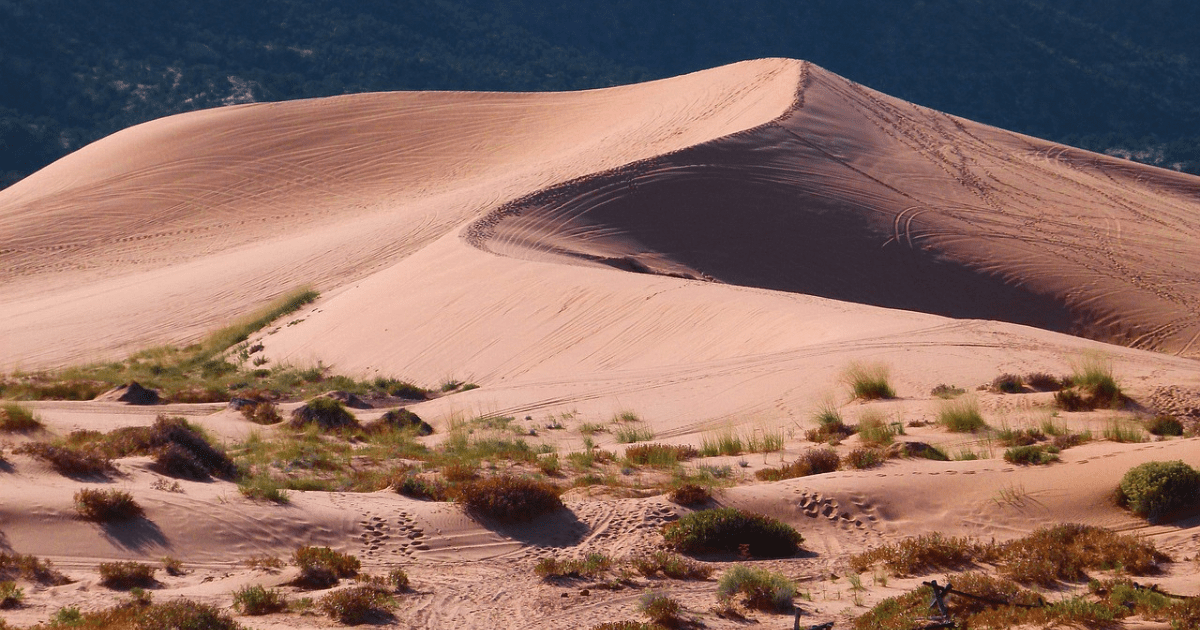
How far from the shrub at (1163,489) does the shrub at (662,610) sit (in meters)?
3.50

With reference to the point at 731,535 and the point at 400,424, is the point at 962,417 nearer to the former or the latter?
the point at 731,535

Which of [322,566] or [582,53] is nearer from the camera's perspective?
[322,566]

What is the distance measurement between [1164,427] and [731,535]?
4.58 m

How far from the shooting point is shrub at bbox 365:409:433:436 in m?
11.8

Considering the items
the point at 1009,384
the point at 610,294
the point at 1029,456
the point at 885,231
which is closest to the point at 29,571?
the point at 1029,456

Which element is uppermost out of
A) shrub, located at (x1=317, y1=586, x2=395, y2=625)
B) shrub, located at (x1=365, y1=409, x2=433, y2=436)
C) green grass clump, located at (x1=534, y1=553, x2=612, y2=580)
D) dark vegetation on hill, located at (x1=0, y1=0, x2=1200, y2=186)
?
dark vegetation on hill, located at (x1=0, y1=0, x2=1200, y2=186)

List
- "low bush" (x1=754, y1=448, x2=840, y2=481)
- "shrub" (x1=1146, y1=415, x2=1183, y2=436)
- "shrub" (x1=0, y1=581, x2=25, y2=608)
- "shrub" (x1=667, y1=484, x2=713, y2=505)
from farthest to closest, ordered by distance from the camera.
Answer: "shrub" (x1=1146, y1=415, x2=1183, y2=436)
"low bush" (x1=754, y1=448, x2=840, y2=481)
"shrub" (x1=667, y1=484, x2=713, y2=505)
"shrub" (x1=0, y1=581, x2=25, y2=608)

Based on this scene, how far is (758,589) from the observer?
21.0 ft

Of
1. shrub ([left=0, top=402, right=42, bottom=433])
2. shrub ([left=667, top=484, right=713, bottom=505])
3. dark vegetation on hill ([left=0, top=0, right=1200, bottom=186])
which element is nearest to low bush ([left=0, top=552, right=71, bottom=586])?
shrub ([left=0, top=402, right=42, bottom=433])

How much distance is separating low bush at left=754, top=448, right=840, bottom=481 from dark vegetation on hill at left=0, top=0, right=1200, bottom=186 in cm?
6144

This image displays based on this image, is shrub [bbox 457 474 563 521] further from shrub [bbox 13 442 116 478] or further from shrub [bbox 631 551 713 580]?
shrub [bbox 13 442 116 478]

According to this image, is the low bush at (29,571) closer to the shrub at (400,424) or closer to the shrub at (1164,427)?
the shrub at (400,424)

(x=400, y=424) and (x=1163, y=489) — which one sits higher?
(x=1163, y=489)

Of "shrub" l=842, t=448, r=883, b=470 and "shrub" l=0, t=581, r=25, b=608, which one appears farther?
"shrub" l=842, t=448, r=883, b=470
